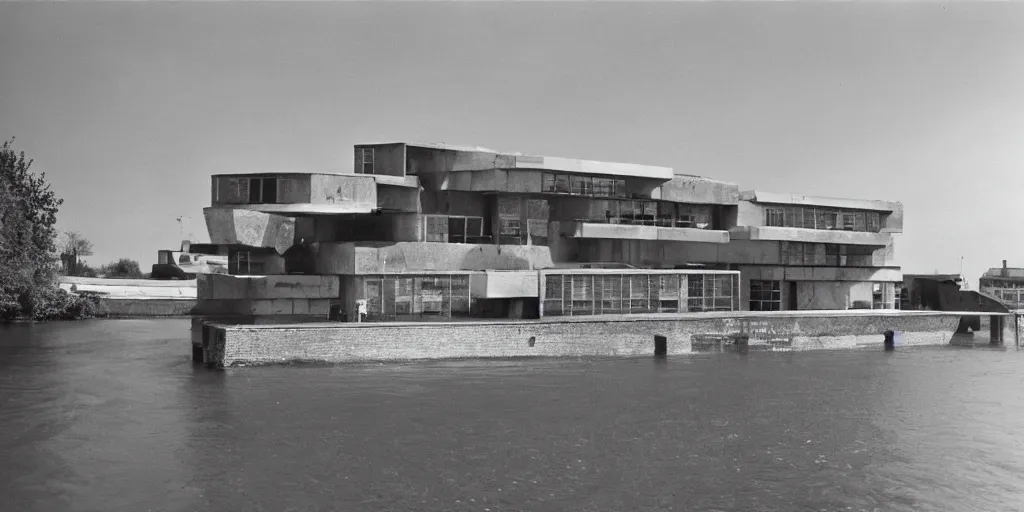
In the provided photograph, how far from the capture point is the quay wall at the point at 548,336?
3559 cm

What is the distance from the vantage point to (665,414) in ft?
93.0

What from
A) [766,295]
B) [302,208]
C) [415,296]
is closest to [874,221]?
[766,295]

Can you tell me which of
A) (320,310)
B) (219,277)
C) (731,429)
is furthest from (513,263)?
(731,429)

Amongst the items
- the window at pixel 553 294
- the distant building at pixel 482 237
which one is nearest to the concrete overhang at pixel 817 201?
the distant building at pixel 482 237

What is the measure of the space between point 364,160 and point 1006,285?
64.0m

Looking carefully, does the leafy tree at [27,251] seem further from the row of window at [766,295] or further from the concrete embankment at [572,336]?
the row of window at [766,295]

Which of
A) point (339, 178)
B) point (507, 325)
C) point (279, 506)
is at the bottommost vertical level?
point (279, 506)

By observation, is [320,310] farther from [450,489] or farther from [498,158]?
[450,489]

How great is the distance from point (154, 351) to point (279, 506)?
28614mm

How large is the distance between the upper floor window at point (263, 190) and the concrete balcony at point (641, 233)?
14877 mm

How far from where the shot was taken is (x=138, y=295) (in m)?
77.2

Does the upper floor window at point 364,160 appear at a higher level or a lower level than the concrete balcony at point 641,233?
higher

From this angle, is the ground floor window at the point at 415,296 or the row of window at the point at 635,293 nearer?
the ground floor window at the point at 415,296

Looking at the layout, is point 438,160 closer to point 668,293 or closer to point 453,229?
point 453,229
